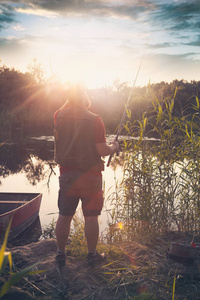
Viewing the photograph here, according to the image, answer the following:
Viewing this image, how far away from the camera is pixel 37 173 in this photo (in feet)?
46.3

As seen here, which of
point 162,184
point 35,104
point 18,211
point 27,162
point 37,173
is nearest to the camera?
point 162,184

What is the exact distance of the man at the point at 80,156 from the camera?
9.25 ft

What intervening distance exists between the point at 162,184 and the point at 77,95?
6.70 feet

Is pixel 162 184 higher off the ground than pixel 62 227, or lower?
higher

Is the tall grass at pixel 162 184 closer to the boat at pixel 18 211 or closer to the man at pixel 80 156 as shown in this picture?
the man at pixel 80 156

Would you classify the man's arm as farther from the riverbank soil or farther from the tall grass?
the tall grass

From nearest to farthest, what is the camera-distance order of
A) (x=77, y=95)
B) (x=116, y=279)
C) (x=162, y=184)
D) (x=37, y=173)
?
1. (x=116, y=279)
2. (x=77, y=95)
3. (x=162, y=184)
4. (x=37, y=173)

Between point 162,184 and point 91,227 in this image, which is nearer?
point 91,227

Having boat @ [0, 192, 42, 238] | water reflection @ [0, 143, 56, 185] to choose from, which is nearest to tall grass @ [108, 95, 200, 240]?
boat @ [0, 192, 42, 238]

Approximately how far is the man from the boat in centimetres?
340

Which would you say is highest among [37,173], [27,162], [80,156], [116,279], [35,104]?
[35,104]

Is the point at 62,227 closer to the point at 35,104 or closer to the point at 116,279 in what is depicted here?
the point at 116,279

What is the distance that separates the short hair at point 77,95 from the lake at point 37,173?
189 inches

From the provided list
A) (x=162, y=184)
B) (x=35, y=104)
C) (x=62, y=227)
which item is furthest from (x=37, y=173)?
(x=35, y=104)
